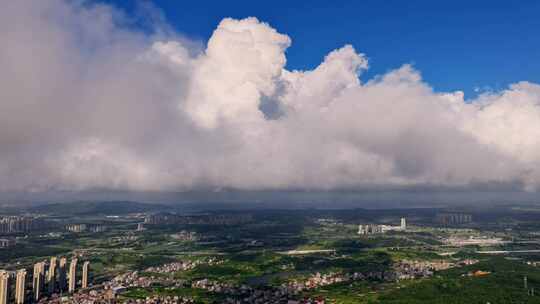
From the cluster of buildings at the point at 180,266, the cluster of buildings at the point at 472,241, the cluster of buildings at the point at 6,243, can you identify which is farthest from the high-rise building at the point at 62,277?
the cluster of buildings at the point at 472,241

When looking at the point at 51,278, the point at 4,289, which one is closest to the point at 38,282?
the point at 51,278

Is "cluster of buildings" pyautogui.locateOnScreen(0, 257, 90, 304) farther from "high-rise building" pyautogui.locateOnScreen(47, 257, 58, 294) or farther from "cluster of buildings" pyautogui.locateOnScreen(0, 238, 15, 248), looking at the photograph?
"cluster of buildings" pyautogui.locateOnScreen(0, 238, 15, 248)

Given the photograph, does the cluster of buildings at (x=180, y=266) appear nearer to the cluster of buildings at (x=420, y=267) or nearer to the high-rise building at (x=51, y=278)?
the high-rise building at (x=51, y=278)

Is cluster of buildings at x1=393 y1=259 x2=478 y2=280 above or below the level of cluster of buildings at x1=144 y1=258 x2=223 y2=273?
above

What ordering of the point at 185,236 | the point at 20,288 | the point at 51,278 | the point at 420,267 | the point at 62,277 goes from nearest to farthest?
the point at 20,288 < the point at 51,278 < the point at 62,277 < the point at 420,267 < the point at 185,236

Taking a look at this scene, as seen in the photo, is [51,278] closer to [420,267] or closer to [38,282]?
[38,282]

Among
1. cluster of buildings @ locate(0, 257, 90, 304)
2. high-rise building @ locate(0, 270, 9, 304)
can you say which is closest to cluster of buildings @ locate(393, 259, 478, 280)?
cluster of buildings @ locate(0, 257, 90, 304)

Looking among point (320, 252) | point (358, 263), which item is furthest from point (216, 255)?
point (358, 263)

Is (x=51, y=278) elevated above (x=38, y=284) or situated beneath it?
elevated above
